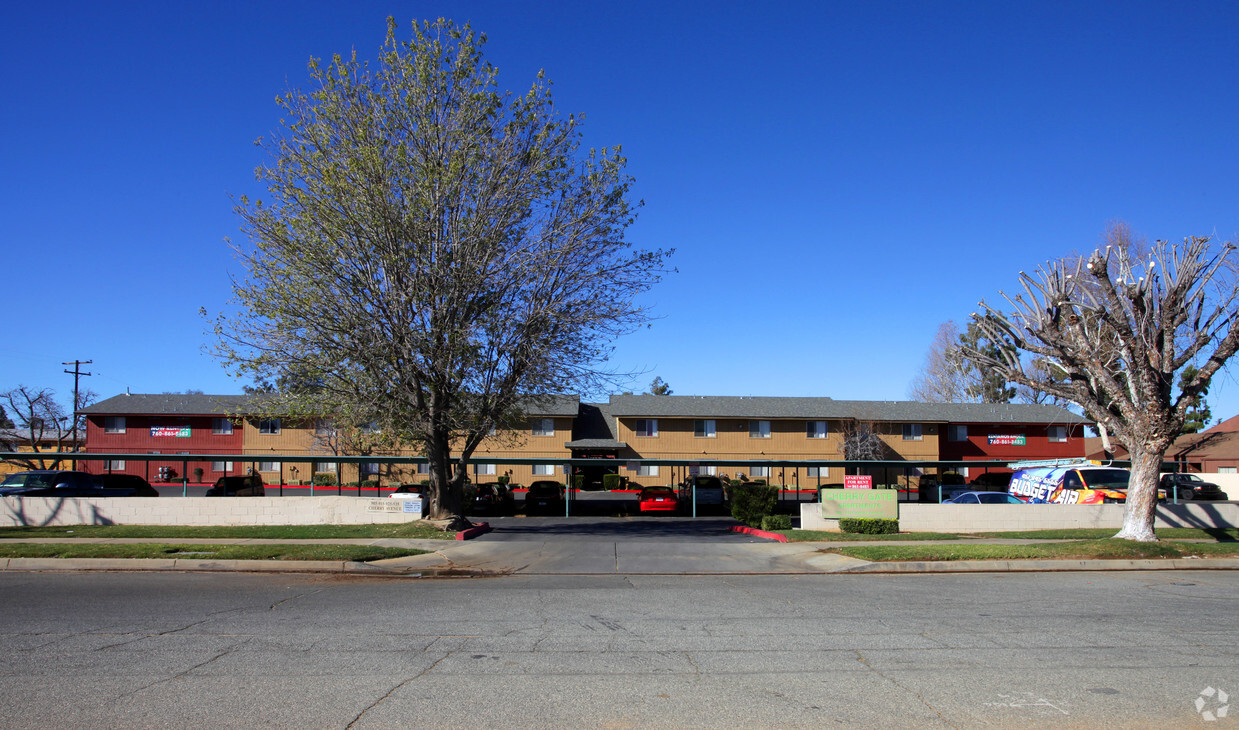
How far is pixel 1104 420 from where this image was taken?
62.3 ft

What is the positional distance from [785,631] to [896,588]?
456 centimetres

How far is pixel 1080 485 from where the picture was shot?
80.8 feet

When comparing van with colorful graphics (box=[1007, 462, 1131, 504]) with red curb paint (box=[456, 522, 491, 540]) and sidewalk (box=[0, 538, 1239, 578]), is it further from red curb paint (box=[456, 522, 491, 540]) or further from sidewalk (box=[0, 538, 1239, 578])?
red curb paint (box=[456, 522, 491, 540])

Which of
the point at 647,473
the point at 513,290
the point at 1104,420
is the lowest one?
the point at 647,473

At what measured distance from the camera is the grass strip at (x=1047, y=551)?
53.6 feet

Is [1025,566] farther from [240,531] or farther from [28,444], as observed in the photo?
[28,444]

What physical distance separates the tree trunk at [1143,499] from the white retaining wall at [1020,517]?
160 inches

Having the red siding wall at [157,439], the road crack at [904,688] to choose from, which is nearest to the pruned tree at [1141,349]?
the road crack at [904,688]

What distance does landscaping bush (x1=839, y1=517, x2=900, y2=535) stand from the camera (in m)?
21.3

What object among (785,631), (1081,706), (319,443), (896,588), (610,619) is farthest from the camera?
(319,443)

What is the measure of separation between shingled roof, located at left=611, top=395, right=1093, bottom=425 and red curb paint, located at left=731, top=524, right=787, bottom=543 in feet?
87.6

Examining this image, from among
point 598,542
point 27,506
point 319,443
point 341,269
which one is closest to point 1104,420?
point 598,542

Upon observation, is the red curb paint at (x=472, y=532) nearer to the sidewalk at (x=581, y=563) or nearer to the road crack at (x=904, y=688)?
the sidewalk at (x=581, y=563)

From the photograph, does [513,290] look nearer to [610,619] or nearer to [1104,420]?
[610,619]
